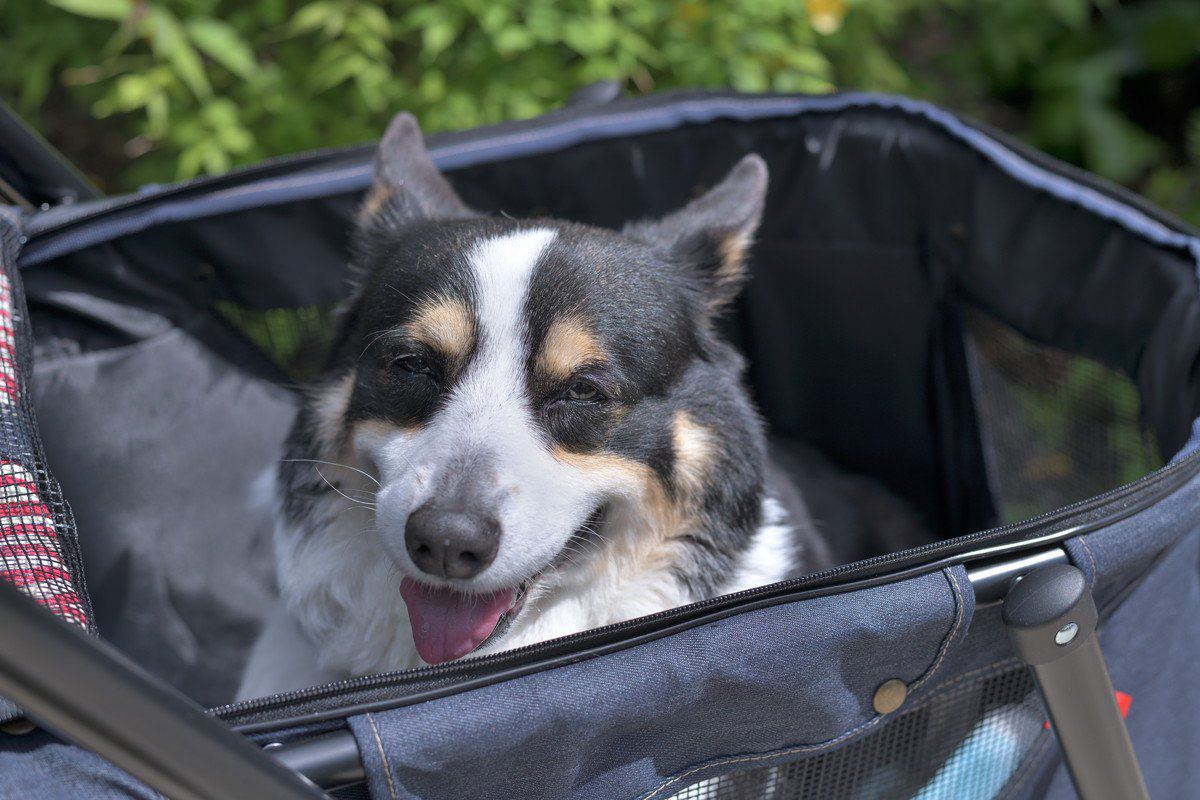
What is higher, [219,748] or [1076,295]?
[219,748]

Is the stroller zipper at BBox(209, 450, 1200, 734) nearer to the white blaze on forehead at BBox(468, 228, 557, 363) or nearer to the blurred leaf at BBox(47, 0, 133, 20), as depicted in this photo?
the white blaze on forehead at BBox(468, 228, 557, 363)

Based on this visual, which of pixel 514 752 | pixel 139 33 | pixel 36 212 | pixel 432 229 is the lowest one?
pixel 514 752

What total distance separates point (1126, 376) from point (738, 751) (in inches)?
52.9

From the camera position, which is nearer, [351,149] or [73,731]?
[73,731]

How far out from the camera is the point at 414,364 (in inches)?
70.3

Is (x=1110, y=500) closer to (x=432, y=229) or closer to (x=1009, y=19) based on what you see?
(x=432, y=229)

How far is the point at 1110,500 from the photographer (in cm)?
137

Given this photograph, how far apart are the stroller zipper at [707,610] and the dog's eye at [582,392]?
595 mm

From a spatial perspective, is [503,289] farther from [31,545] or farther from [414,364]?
[31,545]

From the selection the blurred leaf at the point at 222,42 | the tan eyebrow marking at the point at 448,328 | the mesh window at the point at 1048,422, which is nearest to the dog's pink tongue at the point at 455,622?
the tan eyebrow marking at the point at 448,328

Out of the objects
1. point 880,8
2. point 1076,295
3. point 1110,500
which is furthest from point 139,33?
point 1110,500

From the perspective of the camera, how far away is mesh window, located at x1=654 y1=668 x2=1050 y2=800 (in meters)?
1.35

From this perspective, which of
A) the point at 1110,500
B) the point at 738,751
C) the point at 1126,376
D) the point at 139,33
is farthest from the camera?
the point at 139,33

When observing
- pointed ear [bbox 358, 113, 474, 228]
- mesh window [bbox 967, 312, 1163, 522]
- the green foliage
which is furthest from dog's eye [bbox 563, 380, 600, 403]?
the green foliage
